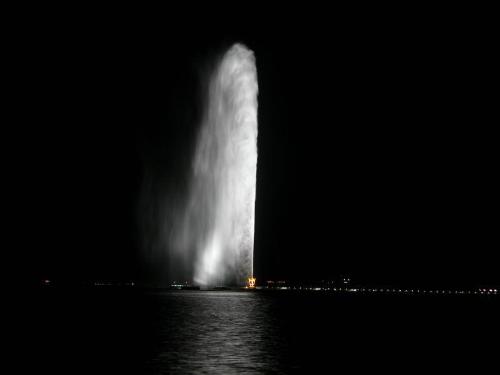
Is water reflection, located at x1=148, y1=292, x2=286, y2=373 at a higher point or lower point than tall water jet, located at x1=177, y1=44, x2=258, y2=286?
lower

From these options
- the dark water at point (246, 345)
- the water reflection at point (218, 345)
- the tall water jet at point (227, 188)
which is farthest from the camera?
the tall water jet at point (227, 188)

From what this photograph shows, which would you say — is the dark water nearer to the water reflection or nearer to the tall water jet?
the water reflection

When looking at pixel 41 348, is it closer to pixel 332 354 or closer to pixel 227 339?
pixel 227 339

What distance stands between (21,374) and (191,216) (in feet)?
177

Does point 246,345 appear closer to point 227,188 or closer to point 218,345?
point 218,345

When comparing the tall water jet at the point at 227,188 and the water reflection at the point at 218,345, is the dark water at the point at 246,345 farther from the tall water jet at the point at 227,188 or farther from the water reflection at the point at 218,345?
the tall water jet at the point at 227,188

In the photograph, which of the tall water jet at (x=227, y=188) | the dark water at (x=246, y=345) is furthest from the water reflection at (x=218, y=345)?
the tall water jet at (x=227, y=188)

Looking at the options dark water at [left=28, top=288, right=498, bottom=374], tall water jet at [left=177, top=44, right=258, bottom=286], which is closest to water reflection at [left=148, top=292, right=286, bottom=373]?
dark water at [left=28, top=288, right=498, bottom=374]

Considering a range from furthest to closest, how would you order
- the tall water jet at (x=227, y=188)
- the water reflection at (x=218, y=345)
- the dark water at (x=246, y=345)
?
the tall water jet at (x=227, y=188) < the dark water at (x=246, y=345) < the water reflection at (x=218, y=345)

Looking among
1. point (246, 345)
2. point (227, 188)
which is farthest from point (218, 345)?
point (227, 188)

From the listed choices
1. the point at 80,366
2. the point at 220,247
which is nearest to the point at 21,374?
the point at 80,366

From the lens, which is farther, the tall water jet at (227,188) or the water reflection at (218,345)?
the tall water jet at (227,188)

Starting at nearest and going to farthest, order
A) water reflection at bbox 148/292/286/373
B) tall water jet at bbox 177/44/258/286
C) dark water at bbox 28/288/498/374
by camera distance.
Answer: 1. water reflection at bbox 148/292/286/373
2. dark water at bbox 28/288/498/374
3. tall water jet at bbox 177/44/258/286

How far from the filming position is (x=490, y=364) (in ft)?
66.9
